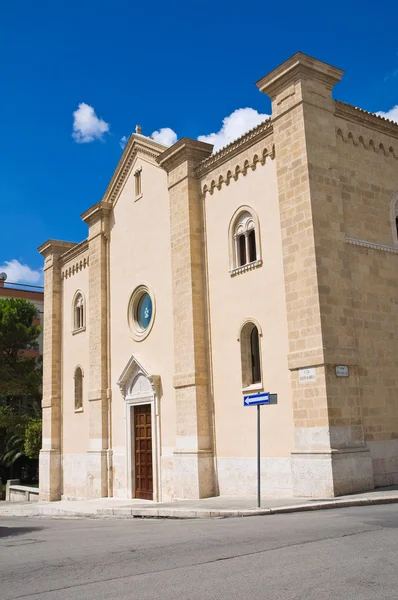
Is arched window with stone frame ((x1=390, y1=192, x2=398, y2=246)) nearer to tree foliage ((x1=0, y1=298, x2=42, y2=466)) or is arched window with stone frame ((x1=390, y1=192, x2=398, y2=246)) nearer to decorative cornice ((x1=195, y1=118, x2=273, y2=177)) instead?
decorative cornice ((x1=195, y1=118, x2=273, y2=177))

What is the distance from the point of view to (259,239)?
15.6 meters

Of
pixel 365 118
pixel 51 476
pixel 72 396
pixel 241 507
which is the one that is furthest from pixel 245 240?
pixel 51 476

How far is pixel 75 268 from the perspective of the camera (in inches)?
1008

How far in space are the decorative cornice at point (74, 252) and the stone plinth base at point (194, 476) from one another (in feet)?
35.2

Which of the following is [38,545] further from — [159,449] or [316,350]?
[159,449]

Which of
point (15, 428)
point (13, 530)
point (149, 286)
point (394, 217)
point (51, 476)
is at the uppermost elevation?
point (394, 217)

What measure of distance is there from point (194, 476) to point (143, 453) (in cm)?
380

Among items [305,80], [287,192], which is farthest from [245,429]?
[305,80]

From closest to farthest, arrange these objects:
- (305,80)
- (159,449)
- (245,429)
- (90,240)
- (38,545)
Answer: (38,545)
(305,80)
(245,429)
(159,449)
(90,240)

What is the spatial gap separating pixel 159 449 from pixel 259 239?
23.2 feet

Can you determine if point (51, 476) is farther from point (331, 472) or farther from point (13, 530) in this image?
point (331, 472)

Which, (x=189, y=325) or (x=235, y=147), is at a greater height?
(x=235, y=147)

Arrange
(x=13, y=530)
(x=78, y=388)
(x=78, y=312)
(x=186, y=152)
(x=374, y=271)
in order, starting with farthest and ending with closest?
(x=78, y=312) < (x=78, y=388) < (x=186, y=152) < (x=374, y=271) < (x=13, y=530)

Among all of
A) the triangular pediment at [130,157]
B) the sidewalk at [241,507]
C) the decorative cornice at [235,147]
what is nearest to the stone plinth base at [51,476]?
the sidewalk at [241,507]
